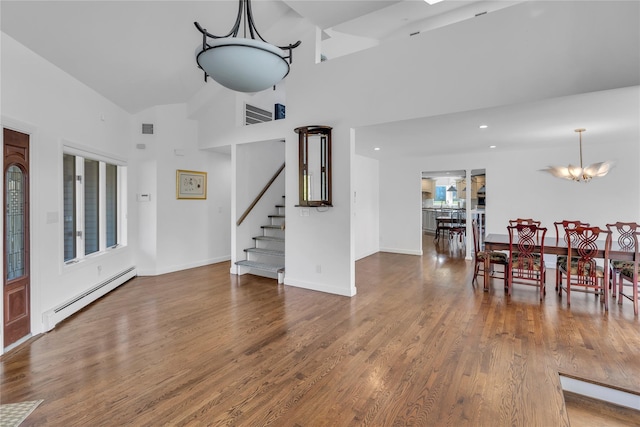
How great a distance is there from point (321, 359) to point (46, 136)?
380 centimetres

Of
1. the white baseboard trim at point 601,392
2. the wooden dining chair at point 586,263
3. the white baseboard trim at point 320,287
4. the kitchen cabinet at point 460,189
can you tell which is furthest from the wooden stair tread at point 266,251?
the kitchen cabinet at point 460,189

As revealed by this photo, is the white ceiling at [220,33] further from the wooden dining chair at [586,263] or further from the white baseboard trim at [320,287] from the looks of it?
the white baseboard trim at [320,287]

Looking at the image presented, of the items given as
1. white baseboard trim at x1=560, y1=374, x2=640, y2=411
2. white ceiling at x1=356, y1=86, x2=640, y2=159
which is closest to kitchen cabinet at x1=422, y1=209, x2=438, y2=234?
white ceiling at x1=356, y1=86, x2=640, y2=159

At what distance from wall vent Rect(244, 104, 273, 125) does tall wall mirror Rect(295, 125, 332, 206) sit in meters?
1.87

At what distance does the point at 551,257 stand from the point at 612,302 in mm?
2510

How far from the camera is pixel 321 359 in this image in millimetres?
2666

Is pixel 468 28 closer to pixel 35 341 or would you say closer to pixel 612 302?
pixel 612 302

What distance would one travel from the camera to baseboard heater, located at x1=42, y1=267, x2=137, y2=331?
3.32 metres

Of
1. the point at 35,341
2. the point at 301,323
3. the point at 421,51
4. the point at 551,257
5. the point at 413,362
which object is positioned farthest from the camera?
the point at 551,257

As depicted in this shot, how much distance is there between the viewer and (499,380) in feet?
7.65

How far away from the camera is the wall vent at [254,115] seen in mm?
6047

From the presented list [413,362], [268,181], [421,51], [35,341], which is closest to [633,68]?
[421,51]

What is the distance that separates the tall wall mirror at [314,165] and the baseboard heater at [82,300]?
3.12m

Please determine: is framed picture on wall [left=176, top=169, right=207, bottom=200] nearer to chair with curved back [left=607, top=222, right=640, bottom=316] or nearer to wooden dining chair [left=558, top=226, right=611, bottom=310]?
wooden dining chair [left=558, top=226, right=611, bottom=310]
